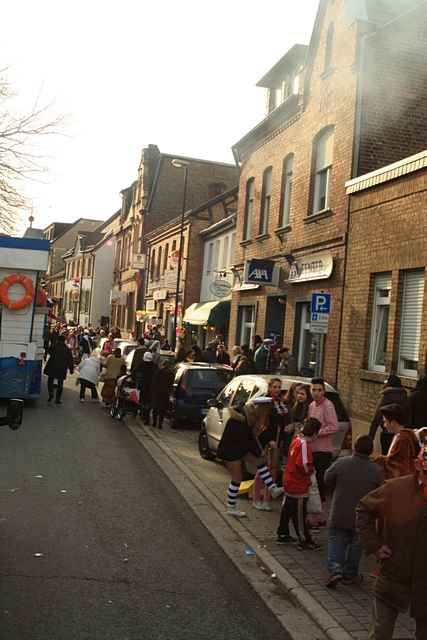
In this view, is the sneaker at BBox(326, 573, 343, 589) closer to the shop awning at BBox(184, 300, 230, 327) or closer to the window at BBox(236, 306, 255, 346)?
the window at BBox(236, 306, 255, 346)

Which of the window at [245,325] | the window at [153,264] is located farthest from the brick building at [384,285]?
the window at [153,264]

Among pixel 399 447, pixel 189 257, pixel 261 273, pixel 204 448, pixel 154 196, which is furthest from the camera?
pixel 154 196

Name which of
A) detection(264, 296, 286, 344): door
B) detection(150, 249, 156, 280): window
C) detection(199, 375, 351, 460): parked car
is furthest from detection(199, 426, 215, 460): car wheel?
detection(150, 249, 156, 280): window

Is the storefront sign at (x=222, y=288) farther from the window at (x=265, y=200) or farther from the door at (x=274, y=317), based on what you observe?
the door at (x=274, y=317)

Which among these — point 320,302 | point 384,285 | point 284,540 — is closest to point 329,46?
point 384,285

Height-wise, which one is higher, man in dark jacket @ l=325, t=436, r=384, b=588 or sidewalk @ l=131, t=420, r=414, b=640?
man in dark jacket @ l=325, t=436, r=384, b=588

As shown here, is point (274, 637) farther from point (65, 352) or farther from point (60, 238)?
point (60, 238)

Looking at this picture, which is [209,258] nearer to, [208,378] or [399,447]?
[208,378]

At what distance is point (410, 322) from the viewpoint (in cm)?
1323

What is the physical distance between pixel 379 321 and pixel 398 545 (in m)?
10.8

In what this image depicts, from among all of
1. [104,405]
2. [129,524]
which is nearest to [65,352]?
[104,405]

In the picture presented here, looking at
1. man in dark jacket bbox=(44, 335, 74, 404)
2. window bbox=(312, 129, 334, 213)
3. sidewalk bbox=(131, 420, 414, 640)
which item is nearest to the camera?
sidewalk bbox=(131, 420, 414, 640)

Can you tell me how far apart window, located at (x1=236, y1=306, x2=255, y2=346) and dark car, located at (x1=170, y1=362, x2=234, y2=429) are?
23.0 ft

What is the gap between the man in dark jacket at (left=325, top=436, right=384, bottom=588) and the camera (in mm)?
6074
